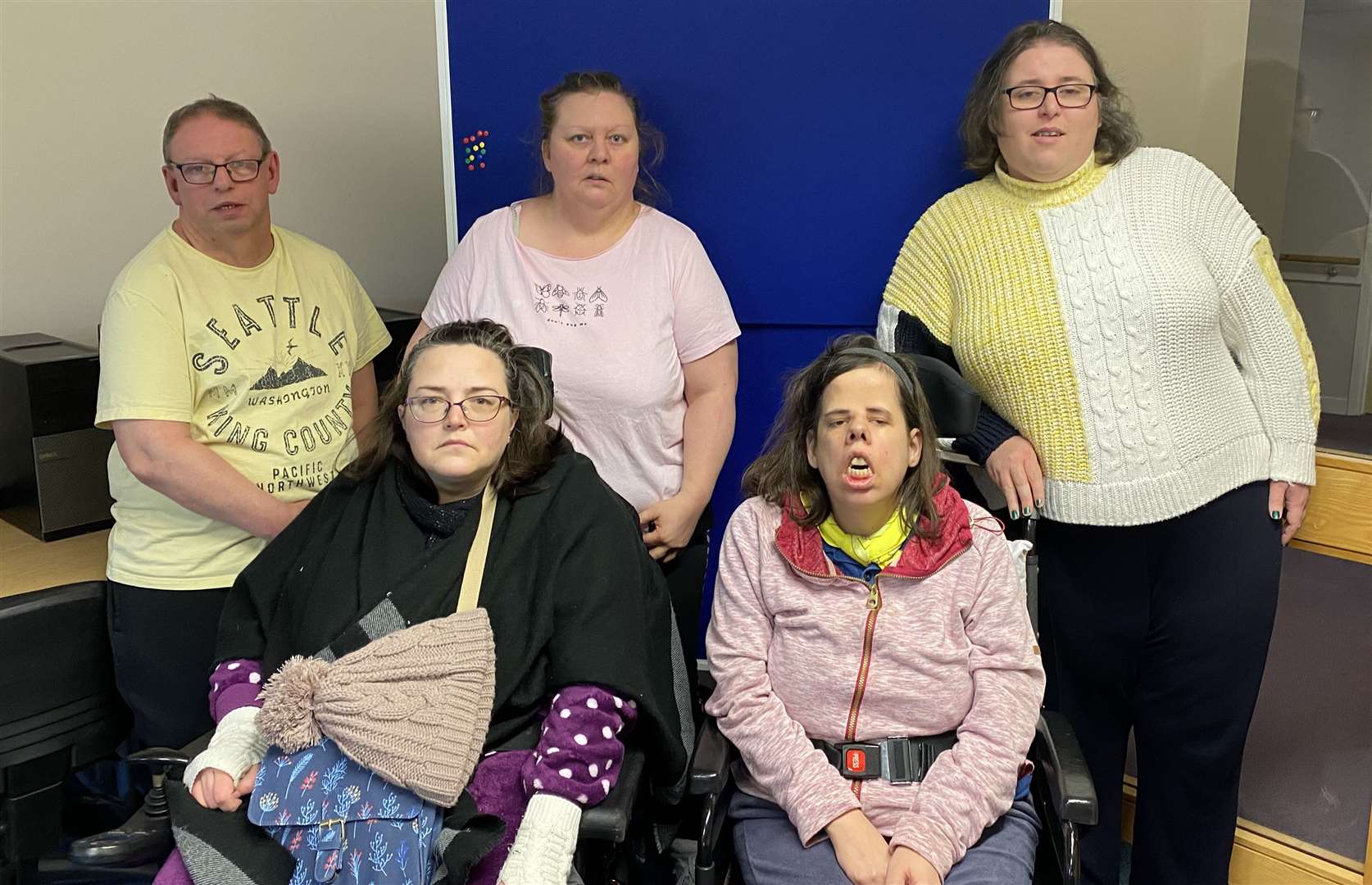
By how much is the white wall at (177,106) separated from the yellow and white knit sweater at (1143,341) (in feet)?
7.34

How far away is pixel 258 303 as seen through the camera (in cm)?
225

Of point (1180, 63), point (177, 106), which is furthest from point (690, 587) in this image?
point (177, 106)

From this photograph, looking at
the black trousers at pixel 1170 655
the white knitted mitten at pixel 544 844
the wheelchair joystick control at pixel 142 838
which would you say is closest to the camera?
the white knitted mitten at pixel 544 844

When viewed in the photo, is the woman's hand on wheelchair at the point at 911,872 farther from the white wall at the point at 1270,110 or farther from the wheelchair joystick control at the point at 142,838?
the white wall at the point at 1270,110

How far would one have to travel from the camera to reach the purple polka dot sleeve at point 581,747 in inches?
64.9

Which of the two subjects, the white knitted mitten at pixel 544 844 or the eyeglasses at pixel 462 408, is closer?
the white knitted mitten at pixel 544 844

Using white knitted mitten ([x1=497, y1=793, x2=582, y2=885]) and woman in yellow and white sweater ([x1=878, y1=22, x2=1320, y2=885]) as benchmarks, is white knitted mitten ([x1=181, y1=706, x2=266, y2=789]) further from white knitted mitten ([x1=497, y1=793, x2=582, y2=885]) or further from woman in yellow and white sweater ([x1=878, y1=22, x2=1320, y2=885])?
woman in yellow and white sweater ([x1=878, y1=22, x2=1320, y2=885])

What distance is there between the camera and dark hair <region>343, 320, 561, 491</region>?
192cm

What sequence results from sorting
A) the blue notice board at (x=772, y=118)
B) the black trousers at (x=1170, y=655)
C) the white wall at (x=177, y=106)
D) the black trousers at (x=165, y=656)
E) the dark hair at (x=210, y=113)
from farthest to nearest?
1. the white wall at (x=177, y=106)
2. the blue notice board at (x=772, y=118)
3. the dark hair at (x=210, y=113)
4. the black trousers at (x=165, y=656)
5. the black trousers at (x=1170, y=655)

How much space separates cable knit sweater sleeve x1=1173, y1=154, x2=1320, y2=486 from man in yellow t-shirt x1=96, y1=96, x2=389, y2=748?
5.52 ft

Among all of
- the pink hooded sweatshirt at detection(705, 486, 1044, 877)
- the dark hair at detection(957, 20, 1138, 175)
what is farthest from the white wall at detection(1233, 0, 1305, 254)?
the pink hooded sweatshirt at detection(705, 486, 1044, 877)

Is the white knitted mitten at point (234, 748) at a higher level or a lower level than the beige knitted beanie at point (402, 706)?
lower

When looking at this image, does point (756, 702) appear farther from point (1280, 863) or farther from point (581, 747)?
point (1280, 863)

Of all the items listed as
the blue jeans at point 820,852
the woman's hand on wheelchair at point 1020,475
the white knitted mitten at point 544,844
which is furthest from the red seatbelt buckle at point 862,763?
the woman's hand on wheelchair at point 1020,475
